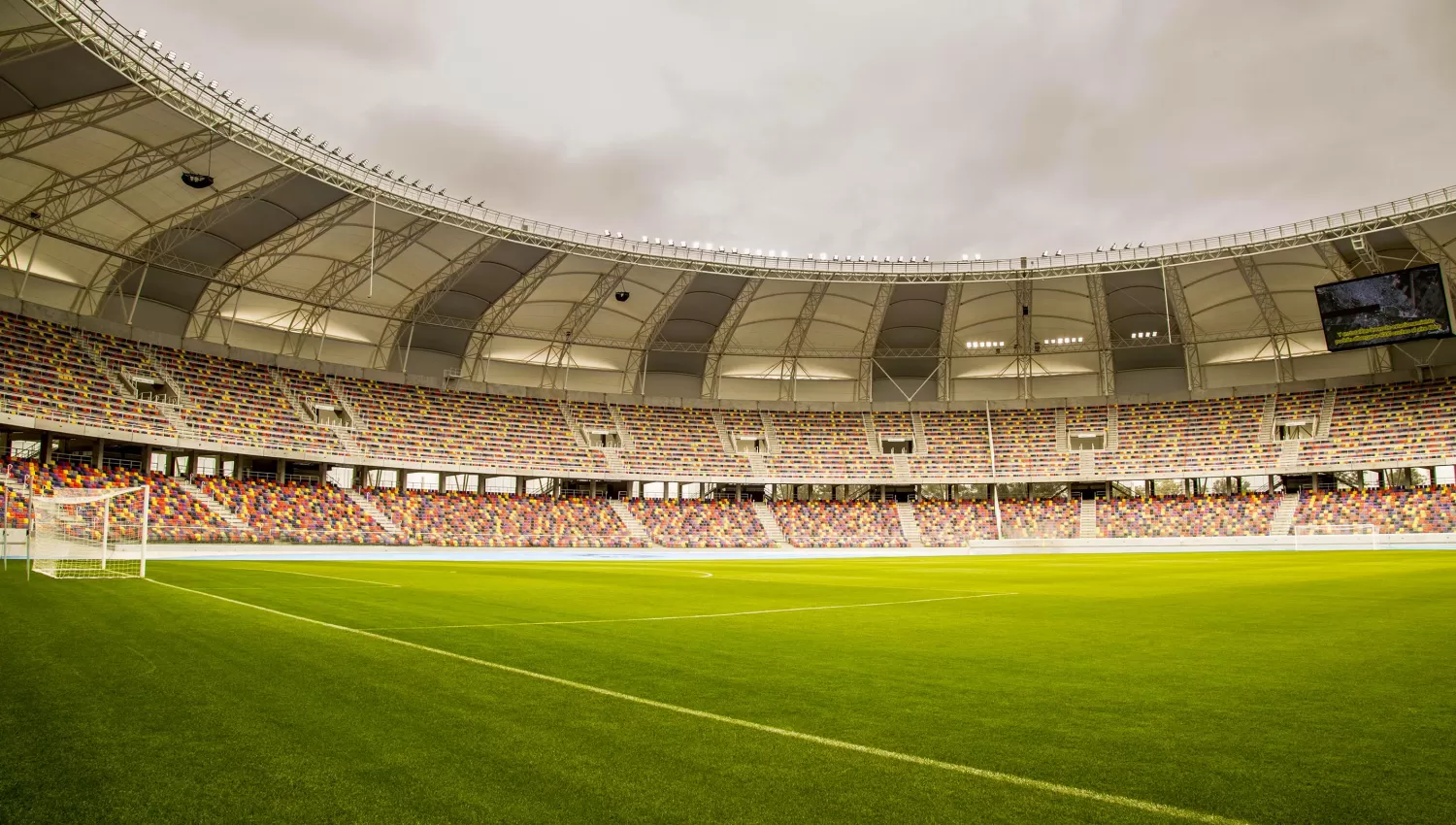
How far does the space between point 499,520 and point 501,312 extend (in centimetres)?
1315

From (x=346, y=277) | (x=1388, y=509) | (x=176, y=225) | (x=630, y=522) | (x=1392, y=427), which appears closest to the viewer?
(x=176, y=225)

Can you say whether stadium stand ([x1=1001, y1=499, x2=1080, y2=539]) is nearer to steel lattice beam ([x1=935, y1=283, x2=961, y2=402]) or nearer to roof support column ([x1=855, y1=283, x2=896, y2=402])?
steel lattice beam ([x1=935, y1=283, x2=961, y2=402])

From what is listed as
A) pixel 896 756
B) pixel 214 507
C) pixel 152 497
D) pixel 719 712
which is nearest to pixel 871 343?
pixel 214 507

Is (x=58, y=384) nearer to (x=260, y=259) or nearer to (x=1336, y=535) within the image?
(x=260, y=259)

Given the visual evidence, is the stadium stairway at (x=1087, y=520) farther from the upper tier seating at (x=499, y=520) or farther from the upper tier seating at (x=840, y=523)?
the upper tier seating at (x=499, y=520)

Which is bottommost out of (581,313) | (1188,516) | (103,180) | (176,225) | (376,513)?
(1188,516)

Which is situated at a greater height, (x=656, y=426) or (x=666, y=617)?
(x=656, y=426)

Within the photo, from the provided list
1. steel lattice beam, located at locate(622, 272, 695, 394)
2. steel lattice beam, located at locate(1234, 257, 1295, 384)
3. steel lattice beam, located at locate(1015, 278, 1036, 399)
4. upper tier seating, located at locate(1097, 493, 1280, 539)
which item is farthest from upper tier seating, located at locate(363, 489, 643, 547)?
steel lattice beam, located at locate(1234, 257, 1295, 384)

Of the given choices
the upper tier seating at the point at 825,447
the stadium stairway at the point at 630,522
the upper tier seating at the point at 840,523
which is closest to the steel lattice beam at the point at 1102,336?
the upper tier seating at the point at 825,447

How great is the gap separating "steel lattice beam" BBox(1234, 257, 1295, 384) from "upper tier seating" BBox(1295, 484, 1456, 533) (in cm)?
930

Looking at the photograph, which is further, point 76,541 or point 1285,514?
point 1285,514

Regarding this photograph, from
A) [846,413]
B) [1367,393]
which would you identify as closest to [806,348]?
[846,413]

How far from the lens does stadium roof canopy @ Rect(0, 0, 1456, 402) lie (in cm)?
3241

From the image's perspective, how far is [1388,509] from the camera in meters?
48.4
